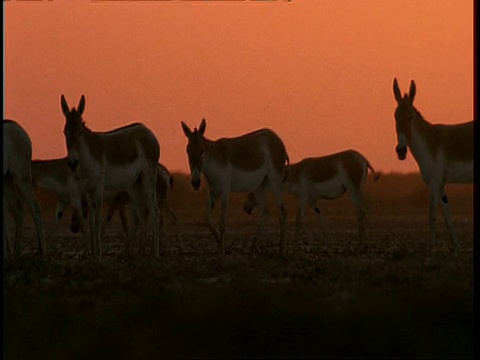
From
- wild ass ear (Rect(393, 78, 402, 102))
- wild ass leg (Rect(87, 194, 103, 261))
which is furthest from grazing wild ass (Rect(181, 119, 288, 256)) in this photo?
A: wild ass ear (Rect(393, 78, 402, 102))

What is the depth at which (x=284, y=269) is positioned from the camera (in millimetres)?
15641

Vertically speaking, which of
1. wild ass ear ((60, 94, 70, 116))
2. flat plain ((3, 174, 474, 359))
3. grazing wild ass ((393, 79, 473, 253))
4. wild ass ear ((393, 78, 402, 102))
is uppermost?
wild ass ear ((393, 78, 402, 102))

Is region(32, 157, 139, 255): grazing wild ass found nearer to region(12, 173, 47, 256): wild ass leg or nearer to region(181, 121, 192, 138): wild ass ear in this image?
region(12, 173, 47, 256): wild ass leg

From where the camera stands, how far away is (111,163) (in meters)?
16.6

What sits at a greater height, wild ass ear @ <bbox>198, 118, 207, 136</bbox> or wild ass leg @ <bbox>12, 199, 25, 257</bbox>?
wild ass ear @ <bbox>198, 118, 207, 136</bbox>

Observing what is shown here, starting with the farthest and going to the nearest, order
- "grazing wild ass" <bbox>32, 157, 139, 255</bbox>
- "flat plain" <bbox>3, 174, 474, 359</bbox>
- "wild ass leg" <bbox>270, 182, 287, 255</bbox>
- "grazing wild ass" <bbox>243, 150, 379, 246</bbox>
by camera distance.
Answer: "grazing wild ass" <bbox>243, 150, 379, 246</bbox>, "grazing wild ass" <bbox>32, 157, 139, 255</bbox>, "wild ass leg" <bbox>270, 182, 287, 255</bbox>, "flat plain" <bbox>3, 174, 474, 359</bbox>

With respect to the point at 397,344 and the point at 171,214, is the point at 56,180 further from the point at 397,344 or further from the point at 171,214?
the point at 397,344

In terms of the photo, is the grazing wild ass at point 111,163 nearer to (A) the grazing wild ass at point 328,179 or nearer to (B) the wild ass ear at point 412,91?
(A) the grazing wild ass at point 328,179

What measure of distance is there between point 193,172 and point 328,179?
4.26 m

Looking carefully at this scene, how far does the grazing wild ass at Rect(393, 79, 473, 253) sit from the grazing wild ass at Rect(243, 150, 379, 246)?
3.28 m

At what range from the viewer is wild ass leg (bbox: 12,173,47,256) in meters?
16.1

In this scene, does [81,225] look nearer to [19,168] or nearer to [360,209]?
[19,168]

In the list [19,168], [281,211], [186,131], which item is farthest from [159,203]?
[19,168]

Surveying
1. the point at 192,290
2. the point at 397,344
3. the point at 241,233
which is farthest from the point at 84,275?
the point at 241,233
